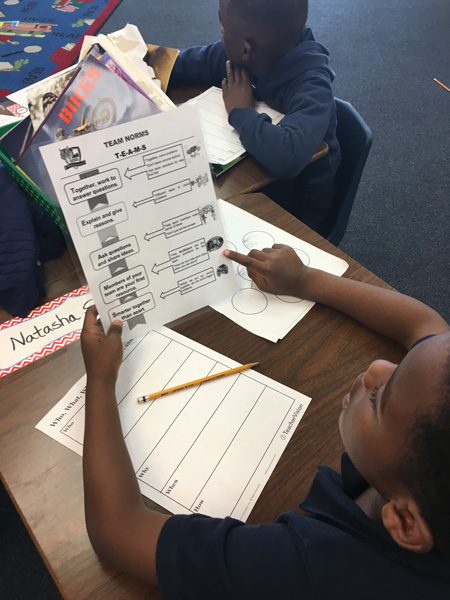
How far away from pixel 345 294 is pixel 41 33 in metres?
2.78

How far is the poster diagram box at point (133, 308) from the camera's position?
26.4 inches

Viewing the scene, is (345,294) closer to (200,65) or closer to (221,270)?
(221,270)

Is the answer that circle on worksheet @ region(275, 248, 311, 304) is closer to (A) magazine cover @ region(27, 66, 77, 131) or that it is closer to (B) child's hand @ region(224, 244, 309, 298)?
(B) child's hand @ region(224, 244, 309, 298)

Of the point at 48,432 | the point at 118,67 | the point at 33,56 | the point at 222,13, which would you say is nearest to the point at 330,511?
the point at 48,432

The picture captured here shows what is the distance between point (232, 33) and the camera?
1.16m

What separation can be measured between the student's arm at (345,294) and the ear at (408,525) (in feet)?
0.98

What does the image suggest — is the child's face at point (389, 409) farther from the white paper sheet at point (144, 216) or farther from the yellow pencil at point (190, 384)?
the white paper sheet at point (144, 216)

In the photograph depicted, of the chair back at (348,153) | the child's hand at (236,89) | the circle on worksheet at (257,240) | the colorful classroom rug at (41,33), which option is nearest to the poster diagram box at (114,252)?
the circle on worksheet at (257,240)

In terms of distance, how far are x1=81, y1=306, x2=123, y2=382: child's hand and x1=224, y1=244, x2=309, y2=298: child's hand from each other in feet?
0.76

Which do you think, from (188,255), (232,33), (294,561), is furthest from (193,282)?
(232,33)

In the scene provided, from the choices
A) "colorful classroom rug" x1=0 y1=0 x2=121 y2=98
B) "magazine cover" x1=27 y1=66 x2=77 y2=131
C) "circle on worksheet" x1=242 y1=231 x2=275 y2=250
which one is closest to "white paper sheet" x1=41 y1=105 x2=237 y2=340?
"circle on worksheet" x1=242 y1=231 x2=275 y2=250

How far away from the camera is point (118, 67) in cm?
74

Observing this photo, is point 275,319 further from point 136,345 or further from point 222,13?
point 222,13

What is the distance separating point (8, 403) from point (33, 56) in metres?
2.50
